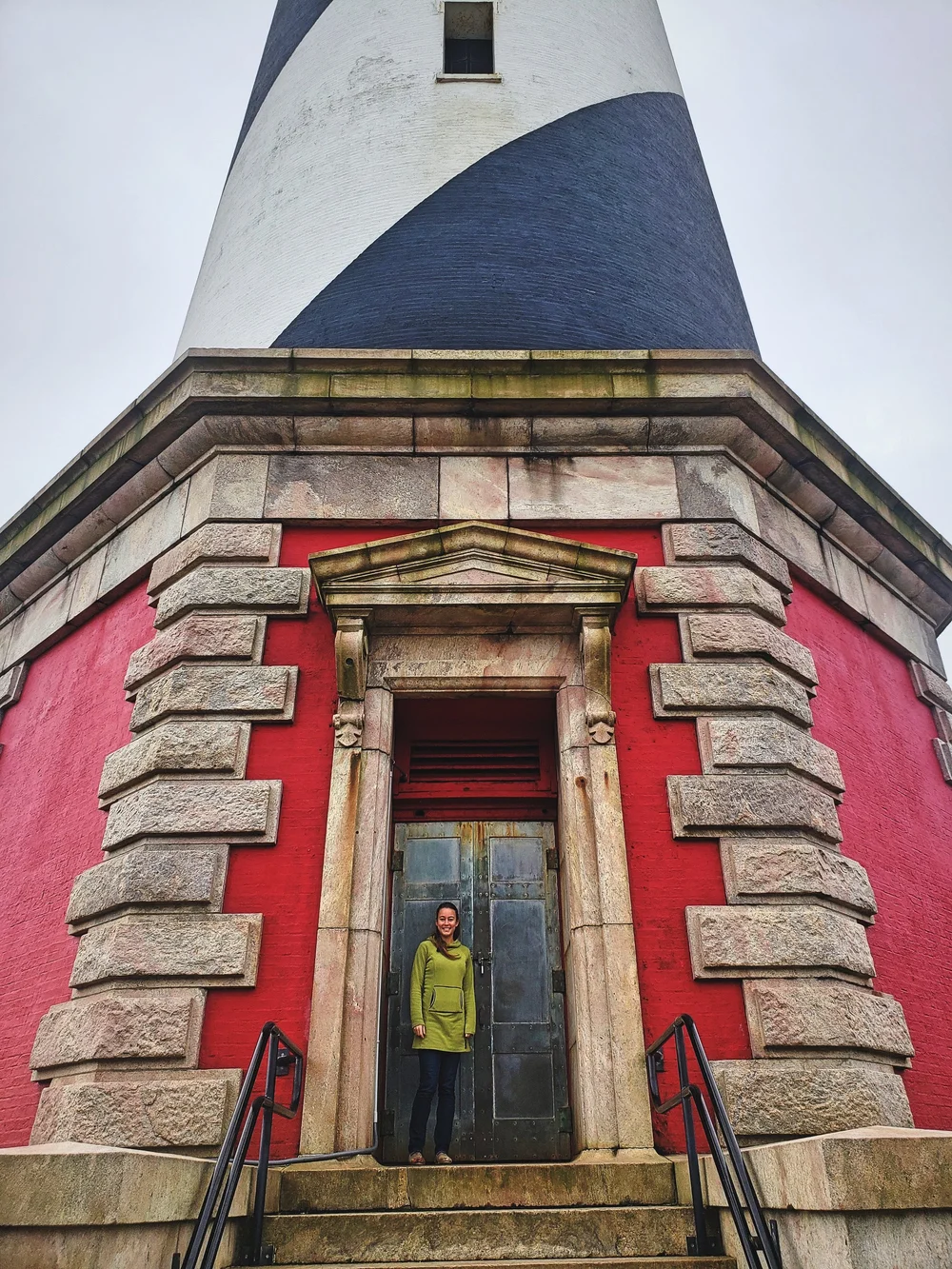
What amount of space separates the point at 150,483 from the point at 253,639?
5.94 feet

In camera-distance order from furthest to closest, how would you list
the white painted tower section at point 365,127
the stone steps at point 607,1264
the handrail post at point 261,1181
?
1. the white painted tower section at point 365,127
2. the handrail post at point 261,1181
3. the stone steps at point 607,1264

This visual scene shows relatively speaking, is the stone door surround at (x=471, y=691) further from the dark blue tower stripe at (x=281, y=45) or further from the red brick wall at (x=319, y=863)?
the dark blue tower stripe at (x=281, y=45)

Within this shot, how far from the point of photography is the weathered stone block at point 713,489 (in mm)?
6488

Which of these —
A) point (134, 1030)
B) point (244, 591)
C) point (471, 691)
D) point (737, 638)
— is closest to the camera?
point (134, 1030)

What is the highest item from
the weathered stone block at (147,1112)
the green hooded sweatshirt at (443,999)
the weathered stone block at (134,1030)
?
the green hooded sweatshirt at (443,999)

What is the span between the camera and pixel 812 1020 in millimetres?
4875

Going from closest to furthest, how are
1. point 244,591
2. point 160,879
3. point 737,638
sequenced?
1. point 160,879
2. point 737,638
3. point 244,591

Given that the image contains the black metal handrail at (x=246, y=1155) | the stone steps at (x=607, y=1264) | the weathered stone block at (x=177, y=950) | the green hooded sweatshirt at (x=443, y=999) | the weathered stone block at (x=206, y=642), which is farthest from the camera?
the weathered stone block at (x=206, y=642)

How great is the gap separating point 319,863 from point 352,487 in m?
2.46

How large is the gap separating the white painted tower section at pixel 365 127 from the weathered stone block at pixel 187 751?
366 cm

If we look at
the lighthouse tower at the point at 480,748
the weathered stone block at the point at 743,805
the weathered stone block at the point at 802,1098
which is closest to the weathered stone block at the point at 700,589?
the lighthouse tower at the point at 480,748

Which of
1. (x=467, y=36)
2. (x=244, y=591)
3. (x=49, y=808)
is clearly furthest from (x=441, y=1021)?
(x=467, y=36)

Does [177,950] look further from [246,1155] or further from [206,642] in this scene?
[206,642]

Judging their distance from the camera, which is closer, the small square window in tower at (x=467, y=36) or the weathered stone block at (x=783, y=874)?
the weathered stone block at (x=783, y=874)
